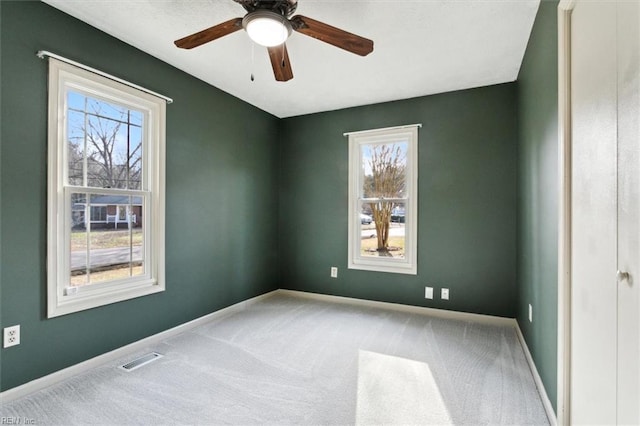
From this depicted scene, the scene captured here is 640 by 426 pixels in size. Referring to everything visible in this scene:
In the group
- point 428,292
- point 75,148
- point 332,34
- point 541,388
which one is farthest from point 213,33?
point 428,292

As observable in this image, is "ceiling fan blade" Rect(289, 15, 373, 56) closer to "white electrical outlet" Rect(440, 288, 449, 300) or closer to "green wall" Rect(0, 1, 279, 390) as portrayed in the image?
"green wall" Rect(0, 1, 279, 390)

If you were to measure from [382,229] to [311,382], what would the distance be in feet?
7.31

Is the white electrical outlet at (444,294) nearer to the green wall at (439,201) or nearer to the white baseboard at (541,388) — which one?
the green wall at (439,201)

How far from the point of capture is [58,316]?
2.17m

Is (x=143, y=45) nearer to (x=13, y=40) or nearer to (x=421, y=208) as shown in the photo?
(x=13, y=40)

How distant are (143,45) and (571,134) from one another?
3.11 meters

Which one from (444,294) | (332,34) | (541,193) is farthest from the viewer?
(444,294)

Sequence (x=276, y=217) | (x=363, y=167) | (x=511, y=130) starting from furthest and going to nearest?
1. (x=276, y=217)
2. (x=363, y=167)
3. (x=511, y=130)

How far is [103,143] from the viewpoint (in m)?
2.50

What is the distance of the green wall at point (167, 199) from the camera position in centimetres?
196

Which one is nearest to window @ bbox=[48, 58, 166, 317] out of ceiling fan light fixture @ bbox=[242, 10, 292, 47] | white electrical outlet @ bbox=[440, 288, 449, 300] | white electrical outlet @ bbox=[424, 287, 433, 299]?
ceiling fan light fixture @ bbox=[242, 10, 292, 47]

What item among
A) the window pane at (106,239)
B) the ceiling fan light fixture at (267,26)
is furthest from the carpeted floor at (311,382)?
the ceiling fan light fixture at (267,26)

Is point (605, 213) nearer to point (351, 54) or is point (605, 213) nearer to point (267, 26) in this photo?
point (267, 26)

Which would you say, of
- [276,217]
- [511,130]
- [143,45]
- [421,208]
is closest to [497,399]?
[421,208]
